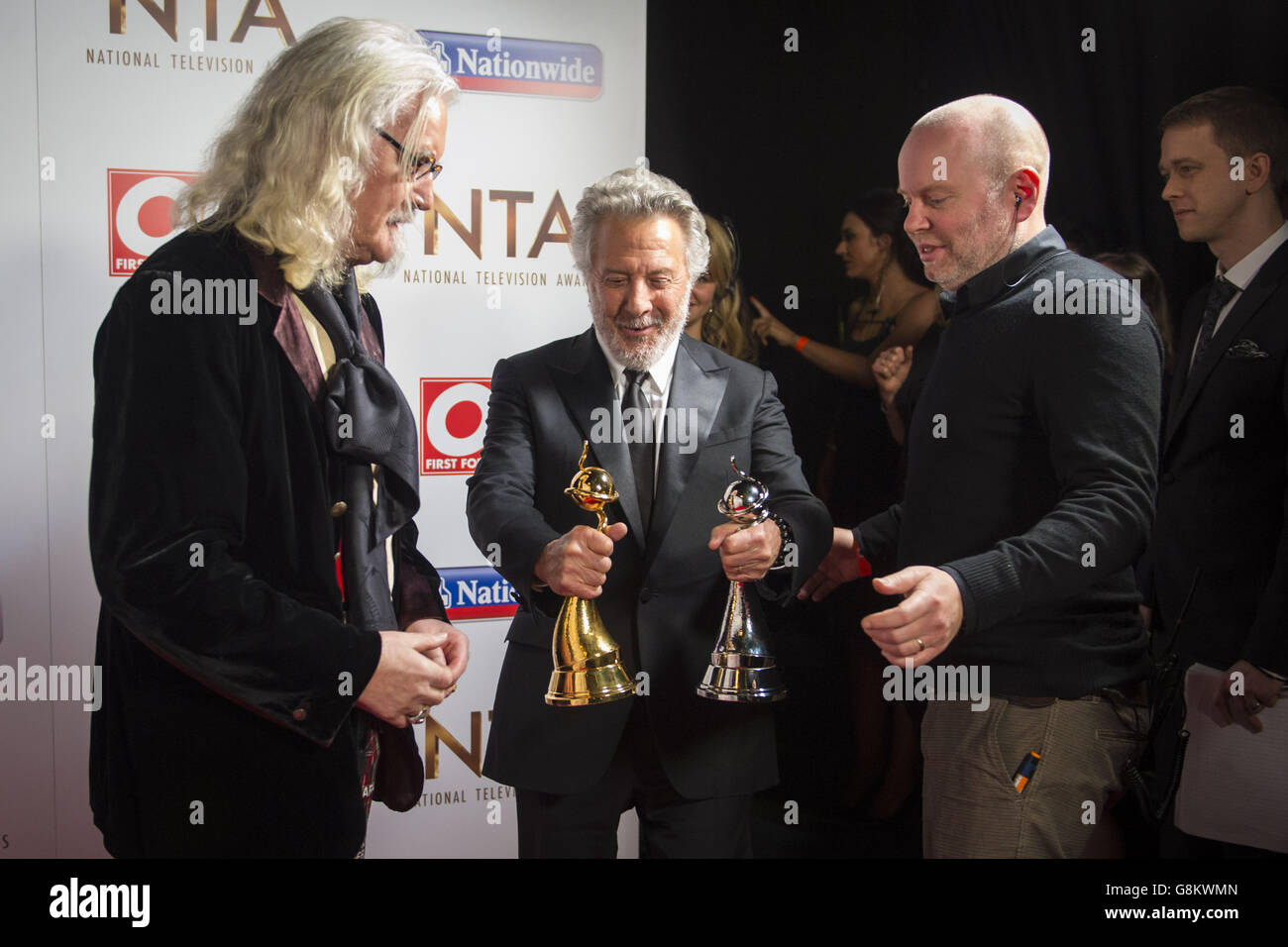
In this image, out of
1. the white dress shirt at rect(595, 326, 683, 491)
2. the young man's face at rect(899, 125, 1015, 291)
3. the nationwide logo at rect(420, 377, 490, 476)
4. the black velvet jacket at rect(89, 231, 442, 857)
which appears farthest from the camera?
the nationwide logo at rect(420, 377, 490, 476)

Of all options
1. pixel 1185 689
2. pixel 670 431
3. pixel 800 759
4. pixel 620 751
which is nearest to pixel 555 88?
pixel 670 431

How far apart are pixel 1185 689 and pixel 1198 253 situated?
1.06 metres

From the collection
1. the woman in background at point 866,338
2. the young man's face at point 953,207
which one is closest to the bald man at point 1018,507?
the young man's face at point 953,207

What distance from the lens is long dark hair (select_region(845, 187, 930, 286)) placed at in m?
2.78

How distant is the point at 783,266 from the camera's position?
2.83 meters

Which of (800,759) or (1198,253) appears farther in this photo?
(800,759)

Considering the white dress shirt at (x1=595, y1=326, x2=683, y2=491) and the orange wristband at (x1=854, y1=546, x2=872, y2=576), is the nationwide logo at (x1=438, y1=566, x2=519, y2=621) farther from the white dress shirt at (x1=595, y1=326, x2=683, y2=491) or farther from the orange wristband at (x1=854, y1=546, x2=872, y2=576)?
the orange wristband at (x1=854, y1=546, x2=872, y2=576)

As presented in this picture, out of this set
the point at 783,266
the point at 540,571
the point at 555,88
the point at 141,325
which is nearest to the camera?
the point at 141,325

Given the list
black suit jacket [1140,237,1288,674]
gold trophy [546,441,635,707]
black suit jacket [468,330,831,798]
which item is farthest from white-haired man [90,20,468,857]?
black suit jacket [1140,237,1288,674]

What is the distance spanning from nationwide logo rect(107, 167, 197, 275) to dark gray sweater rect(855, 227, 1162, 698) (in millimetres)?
1770

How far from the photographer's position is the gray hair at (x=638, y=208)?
228cm

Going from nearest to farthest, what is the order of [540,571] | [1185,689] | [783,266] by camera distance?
1. [540,571]
2. [1185,689]
3. [783,266]
